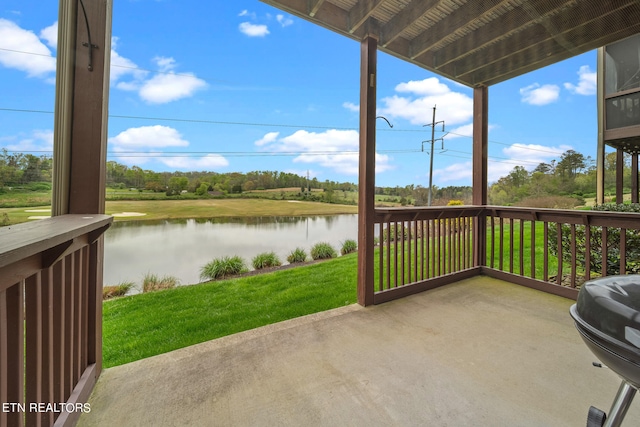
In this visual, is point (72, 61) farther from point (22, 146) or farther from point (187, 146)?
point (187, 146)

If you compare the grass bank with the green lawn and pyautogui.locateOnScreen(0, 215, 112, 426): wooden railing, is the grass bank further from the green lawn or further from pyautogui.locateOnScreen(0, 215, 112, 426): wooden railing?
pyautogui.locateOnScreen(0, 215, 112, 426): wooden railing

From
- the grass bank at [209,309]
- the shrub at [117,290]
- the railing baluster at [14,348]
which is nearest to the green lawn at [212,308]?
the grass bank at [209,309]

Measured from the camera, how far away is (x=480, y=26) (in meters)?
2.53

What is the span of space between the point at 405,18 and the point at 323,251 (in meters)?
4.70

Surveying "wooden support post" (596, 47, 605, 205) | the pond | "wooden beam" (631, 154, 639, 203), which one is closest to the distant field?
the pond

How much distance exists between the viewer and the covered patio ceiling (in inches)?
86.4

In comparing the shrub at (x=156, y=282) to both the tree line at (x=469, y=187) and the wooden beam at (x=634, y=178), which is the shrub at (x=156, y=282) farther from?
the wooden beam at (x=634, y=178)

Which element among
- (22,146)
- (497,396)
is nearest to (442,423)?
(497,396)

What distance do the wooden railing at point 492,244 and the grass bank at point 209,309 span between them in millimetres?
812

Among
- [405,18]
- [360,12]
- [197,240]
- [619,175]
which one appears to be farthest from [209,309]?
[619,175]

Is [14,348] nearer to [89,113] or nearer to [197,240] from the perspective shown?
[89,113]

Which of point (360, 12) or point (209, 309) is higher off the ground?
point (360, 12)

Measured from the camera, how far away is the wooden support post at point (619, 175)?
4.56 m

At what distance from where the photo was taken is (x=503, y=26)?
8.07ft
